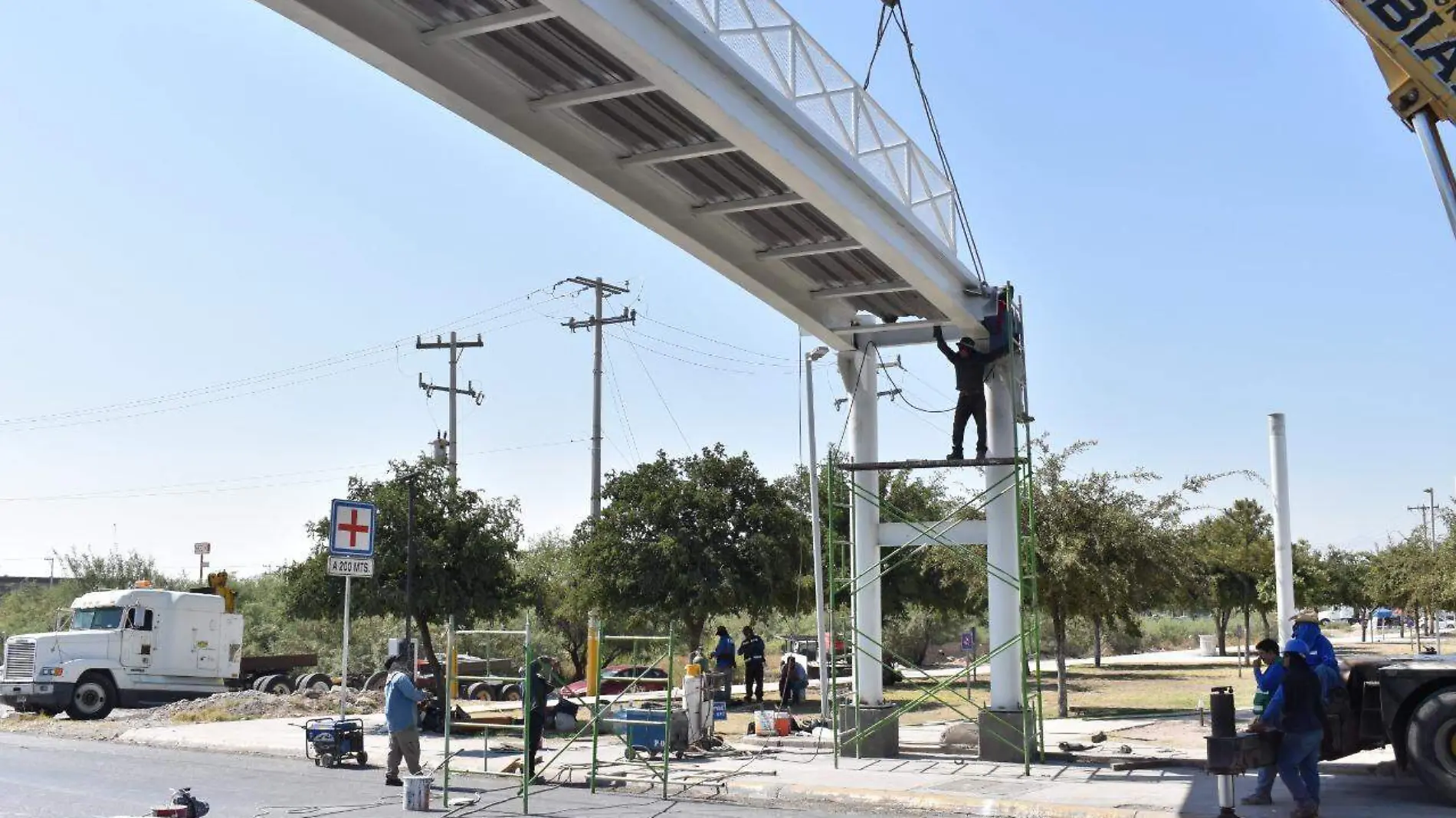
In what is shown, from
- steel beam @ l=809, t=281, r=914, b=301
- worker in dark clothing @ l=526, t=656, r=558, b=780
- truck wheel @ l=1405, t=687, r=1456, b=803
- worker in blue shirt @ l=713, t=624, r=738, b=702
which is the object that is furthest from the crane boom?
worker in blue shirt @ l=713, t=624, r=738, b=702

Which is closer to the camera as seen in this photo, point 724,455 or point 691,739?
point 691,739

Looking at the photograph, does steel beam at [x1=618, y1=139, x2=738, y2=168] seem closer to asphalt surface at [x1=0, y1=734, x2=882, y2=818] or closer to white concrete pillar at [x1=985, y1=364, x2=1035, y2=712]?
asphalt surface at [x1=0, y1=734, x2=882, y2=818]

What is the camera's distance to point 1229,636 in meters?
71.1

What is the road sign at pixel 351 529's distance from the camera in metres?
16.7

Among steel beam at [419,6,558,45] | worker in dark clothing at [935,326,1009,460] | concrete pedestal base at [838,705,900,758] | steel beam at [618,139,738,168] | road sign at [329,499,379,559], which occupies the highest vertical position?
steel beam at [419,6,558,45]

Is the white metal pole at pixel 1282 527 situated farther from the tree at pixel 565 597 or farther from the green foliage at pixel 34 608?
the green foliage at pixel 34 608

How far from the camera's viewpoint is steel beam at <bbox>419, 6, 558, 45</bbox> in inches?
384

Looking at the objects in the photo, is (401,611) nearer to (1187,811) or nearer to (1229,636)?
(1187,811)

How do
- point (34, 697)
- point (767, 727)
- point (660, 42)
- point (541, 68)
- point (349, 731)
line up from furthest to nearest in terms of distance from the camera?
1. point (34, 697)
2. point (767, 727)
3. point (349, 731)
4. point (541, 68)
5. point (660, 42)

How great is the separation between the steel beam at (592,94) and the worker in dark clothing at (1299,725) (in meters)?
7.44

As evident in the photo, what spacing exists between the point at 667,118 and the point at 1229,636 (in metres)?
66.8

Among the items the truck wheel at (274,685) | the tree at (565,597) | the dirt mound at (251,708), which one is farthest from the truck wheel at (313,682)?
the tree at (565,597)

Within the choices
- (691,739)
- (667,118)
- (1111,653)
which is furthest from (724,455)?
(1111,653)

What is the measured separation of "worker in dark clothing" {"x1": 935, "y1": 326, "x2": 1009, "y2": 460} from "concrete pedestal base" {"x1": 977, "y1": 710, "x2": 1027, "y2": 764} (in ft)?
10.5
